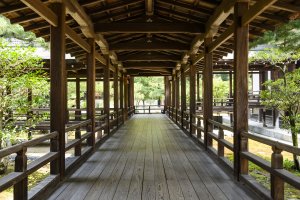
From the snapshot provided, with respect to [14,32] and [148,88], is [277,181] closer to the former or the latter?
[14,32]

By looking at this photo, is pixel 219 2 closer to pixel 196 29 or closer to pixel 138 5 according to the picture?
pixel 196 29

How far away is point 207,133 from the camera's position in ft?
23.7

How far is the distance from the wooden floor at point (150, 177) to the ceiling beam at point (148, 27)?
2.88m

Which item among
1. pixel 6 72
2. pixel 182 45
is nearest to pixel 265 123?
pixel 182 45

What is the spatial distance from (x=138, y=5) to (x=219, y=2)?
2.50 metres

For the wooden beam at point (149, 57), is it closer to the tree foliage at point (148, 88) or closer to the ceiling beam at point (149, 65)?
the ceiling beam at point (149, 65)

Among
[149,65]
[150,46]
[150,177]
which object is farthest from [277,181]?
[149,65]

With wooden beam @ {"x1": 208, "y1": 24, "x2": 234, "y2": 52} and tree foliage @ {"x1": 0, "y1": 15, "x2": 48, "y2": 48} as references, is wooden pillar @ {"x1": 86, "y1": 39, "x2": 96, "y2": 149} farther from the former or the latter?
tree foliage @ {"x1": 0, "y1": 15, "x2": 48, "y2": 48}

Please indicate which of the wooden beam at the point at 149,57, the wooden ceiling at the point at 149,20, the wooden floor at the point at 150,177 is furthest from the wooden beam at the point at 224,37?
the wooden beam at the point at 149,57

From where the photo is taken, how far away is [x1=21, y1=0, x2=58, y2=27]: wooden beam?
12.5ft

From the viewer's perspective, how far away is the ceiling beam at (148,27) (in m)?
7.63

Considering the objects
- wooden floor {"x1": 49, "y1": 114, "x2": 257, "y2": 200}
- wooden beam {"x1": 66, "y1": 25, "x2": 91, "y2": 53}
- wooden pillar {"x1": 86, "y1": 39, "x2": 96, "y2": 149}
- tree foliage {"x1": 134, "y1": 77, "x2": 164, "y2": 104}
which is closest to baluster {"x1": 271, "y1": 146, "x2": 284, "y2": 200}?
wooden floor {"x1": 49, "y1": 114, "x2": 257, "y2": 200}

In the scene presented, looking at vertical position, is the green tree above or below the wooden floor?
above

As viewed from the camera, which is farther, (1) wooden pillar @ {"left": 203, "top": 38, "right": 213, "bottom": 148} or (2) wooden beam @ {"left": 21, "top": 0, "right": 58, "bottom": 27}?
(1) wooden pillar @ {"left": 203, "top": 38, "right": 213, "bottom": 148}
